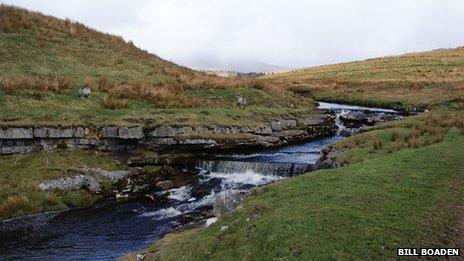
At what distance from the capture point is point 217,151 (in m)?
39.7

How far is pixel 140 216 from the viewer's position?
91.1ft

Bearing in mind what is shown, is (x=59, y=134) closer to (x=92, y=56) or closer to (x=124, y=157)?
(x=124, y=157)

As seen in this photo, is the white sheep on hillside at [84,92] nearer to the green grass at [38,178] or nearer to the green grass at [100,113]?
the green grass at [100,113]

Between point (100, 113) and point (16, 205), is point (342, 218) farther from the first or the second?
point (100, 113)

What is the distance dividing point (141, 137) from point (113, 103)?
531 cm

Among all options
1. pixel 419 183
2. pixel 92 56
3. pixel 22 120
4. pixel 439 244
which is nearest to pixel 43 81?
pixel 22 120

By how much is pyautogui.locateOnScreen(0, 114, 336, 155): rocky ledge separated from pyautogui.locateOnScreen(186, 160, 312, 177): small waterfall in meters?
2.67

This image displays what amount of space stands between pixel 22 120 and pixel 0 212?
28.0 ft

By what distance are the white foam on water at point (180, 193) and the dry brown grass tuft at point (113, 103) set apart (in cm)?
1146

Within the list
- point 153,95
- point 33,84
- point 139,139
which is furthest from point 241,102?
point 33,84

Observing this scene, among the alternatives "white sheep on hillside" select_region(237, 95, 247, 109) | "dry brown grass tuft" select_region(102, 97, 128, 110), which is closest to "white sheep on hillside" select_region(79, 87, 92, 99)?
"dry brown grass tuft" select_region(102, 97, 128, 110)

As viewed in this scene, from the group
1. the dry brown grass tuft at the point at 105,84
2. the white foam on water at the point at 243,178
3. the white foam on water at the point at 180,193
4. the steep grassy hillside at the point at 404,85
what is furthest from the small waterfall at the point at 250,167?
the steep grassy hillside at the point at 404,85

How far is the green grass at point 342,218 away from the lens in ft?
48.4

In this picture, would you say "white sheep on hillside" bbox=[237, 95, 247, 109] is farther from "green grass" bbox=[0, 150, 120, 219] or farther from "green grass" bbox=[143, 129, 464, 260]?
"green grass" bbox=[143, 129, 464, 260]
